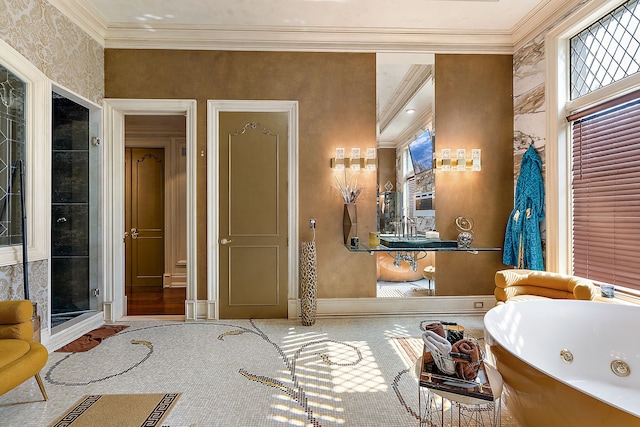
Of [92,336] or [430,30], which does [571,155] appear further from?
[92,336]

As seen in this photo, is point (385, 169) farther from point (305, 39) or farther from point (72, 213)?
point (72, 213)

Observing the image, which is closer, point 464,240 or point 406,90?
point 464,240

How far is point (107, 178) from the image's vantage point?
365cm

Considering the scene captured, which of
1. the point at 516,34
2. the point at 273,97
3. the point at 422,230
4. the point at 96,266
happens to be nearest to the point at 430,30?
the point at 516,34

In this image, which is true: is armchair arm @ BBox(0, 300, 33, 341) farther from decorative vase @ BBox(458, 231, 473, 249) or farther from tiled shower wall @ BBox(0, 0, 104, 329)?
decorative vase @ BBox(458, 231, 473, 249)

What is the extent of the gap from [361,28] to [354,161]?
1.45 metres

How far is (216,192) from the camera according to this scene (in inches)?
145

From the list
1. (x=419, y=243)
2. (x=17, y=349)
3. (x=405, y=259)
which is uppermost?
(x=419, y=243)

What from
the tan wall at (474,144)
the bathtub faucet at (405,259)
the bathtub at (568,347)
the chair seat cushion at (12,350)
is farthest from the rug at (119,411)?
the tan wall at (474,144)

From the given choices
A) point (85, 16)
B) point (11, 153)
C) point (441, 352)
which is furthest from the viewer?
point (85, 16)

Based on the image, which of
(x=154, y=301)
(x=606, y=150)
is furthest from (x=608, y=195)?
(x=154, y=301)

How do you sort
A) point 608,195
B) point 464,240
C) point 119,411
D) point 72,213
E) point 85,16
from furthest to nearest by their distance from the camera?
point 464,240 → point 72,213 → point 85,16 → point 608,195 → point 119,411

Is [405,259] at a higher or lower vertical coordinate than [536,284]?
higher

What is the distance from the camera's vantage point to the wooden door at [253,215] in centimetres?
371
